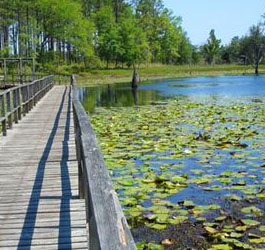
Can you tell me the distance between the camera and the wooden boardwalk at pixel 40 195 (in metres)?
4.56

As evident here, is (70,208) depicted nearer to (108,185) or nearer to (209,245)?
(209,245)

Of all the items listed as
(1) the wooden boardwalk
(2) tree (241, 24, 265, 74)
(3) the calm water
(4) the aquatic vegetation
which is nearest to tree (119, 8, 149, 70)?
(2) tree (241, 24, 265, 74)

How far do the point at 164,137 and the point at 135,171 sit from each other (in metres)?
4.10

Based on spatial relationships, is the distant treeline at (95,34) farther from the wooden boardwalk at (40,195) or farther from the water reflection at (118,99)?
the wooden boardwalk at (40,195)

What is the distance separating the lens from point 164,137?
13062mm

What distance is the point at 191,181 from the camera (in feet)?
27.2

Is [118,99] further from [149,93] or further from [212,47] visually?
[212,47]

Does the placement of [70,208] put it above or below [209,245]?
above

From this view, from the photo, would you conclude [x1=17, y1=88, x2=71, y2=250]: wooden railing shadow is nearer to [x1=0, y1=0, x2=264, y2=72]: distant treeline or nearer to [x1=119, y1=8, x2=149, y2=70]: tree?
[x1=0, y1=0, x2=264, y2=72]: distant treeline

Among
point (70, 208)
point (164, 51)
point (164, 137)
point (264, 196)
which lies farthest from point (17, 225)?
point (164, 51)

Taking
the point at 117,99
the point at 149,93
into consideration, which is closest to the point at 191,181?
the point at 117,99

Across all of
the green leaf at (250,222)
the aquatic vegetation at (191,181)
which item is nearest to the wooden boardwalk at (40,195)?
the aquatic vegetation at (191,181)

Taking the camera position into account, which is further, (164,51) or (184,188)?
(164,51)

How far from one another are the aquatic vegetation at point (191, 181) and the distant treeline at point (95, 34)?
5074cm
